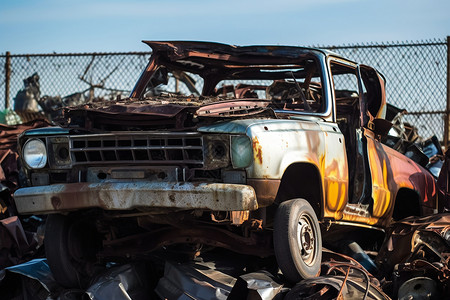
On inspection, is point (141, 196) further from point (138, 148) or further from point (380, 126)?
point (380, 126)

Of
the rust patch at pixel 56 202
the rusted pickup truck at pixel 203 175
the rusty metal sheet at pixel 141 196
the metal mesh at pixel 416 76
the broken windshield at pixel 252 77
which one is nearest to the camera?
the rusty metal sheet at pixel 141 196

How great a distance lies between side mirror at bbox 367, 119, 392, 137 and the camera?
20.8 feet

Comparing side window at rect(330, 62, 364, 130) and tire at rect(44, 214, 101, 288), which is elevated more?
side window at rect(330, 62, 364, 130)

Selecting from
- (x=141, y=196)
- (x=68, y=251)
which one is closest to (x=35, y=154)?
(x=68, y=251)

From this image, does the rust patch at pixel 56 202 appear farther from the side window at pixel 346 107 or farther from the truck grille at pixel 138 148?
the side window at pixel 346 107

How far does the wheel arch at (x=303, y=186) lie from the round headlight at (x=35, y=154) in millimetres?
1763

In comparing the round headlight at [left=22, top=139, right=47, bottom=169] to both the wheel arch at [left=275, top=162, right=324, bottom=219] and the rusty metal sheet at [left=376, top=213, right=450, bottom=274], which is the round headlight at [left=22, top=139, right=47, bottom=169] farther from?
the rusty metal sheet at [left=376, top=213, right=450, bottom=274]

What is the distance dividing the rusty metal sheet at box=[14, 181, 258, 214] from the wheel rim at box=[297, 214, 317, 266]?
54 cm

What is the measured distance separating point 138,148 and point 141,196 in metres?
0.37

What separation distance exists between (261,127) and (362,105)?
2.04 meters

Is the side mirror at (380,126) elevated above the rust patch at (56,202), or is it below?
above

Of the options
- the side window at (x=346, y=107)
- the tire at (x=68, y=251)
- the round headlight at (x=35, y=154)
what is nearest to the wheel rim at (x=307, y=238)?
the side window at (x=346, y=107)

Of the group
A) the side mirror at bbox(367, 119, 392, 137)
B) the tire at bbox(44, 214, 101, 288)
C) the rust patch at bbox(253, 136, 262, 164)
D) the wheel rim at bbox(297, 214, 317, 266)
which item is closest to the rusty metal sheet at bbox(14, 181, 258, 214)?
the rust patch at bbox(253, 136, 262, 164)

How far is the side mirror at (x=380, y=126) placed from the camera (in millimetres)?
6348
